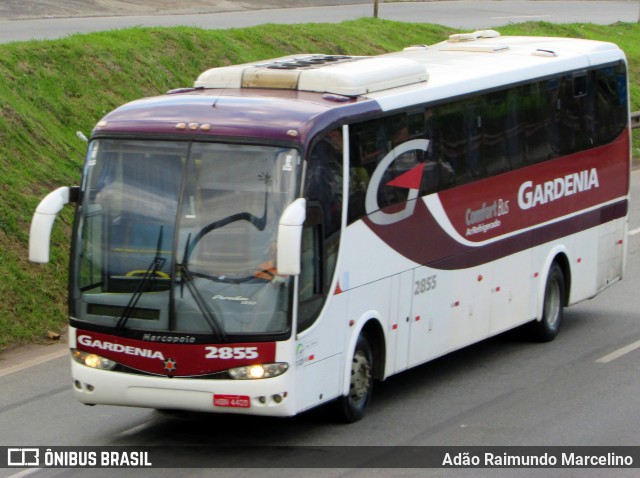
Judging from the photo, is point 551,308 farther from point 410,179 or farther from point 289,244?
point 289,244

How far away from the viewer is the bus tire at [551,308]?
1509cm

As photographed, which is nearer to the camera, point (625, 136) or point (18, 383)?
point (18, 383)

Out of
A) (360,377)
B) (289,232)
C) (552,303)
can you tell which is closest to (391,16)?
(552,303)

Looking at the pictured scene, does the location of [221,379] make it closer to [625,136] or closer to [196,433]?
[196,433]

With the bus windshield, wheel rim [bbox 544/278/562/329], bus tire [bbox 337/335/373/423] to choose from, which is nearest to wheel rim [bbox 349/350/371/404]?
bus tire [bbox 337/335/373/423]

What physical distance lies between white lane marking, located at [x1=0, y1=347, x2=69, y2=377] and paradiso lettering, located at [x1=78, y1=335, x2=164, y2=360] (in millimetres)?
3270

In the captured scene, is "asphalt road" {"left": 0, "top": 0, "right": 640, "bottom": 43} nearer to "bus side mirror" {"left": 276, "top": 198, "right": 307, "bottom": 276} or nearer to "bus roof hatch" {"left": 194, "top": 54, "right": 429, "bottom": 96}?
"bus roof hatch" {"left": 194, "top": 54, "right": 429, "bottom": 96}

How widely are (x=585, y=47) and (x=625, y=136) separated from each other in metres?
1.31

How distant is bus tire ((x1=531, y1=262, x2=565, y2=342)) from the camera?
1509 centimetres

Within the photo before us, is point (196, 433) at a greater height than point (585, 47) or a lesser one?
lesser

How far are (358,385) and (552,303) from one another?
4.40m

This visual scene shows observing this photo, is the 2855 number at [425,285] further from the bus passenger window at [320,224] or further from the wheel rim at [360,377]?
the bus passenger window at [320,224]

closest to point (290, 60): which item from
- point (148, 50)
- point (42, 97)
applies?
point (42, 97)

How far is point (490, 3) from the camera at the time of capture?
152 feet
